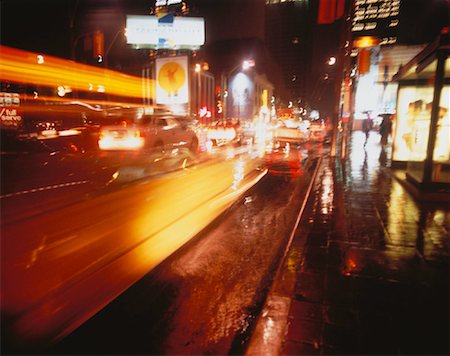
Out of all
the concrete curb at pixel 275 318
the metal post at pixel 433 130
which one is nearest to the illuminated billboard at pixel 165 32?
the metal post at pixel 433 130

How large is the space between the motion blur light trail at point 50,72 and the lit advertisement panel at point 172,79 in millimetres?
4762

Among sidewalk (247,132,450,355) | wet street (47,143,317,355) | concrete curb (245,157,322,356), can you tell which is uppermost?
sidewalk (247,132,450,355)

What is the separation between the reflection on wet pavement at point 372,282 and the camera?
3.18 m

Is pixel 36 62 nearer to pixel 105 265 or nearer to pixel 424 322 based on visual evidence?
pixel 105 265

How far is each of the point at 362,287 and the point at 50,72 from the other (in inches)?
954

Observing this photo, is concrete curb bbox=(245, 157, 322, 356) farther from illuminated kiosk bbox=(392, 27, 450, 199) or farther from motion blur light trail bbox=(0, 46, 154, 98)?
motion blur light trail bbox=(0, 46, 154, 98)

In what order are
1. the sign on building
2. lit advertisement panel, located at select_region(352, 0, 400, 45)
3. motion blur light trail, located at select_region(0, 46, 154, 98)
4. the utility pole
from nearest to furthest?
the utility pole
the sign on building
motion blur light trail, located at select_region(0, 46, 154, 98)
lit advertisement panel, located at select_region(352, 0, 400, 45)

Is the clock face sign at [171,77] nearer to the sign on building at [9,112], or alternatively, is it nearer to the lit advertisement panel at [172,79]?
the lit advertisement panel at [172,79]

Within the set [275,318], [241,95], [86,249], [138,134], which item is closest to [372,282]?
[275,318]

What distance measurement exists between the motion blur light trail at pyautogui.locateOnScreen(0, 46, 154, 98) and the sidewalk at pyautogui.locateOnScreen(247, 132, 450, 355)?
16246mm

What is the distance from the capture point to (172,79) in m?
23.8

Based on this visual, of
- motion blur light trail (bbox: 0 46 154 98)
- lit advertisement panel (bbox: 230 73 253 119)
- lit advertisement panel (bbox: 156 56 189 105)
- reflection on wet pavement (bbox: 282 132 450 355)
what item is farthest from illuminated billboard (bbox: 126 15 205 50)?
lit advertisement panel (bbox: 230 73 253 119)

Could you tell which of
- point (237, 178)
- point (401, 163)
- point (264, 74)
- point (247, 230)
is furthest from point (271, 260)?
point (264, 74)

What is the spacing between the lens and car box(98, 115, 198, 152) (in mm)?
13773
